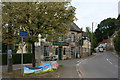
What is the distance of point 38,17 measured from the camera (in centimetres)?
1095

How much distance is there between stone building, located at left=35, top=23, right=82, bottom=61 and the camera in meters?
25.3

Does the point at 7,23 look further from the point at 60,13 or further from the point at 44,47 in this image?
the point at 44,47

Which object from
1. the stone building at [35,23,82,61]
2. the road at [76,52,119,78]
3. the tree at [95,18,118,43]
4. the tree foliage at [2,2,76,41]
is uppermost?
the tree at [95,18,118,43]

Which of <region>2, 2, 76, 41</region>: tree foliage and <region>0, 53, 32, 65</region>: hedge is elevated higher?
<region>2, 2, 76, 41</region>: tree foliage

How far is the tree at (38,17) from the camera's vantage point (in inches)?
396

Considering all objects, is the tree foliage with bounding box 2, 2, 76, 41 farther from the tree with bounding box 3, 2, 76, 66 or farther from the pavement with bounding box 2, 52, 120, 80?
the pavement with bounding box 2, 52, 120, 80

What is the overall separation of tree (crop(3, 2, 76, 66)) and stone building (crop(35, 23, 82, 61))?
11.6 meters

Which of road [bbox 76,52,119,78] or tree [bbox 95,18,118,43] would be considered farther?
tree [bbox 95,18,118,43]

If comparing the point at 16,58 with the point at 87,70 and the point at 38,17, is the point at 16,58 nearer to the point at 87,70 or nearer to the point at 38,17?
the point at 87,70

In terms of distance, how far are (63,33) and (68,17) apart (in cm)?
167

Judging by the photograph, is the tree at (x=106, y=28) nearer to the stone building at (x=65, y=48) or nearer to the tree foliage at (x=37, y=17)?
the stone building at (x=65, y=48)

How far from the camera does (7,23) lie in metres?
10.7

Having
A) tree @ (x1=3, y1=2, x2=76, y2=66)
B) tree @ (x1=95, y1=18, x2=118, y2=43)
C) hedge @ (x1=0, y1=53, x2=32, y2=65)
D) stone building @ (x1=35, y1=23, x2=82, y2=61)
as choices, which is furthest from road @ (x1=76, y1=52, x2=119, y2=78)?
tree @ (x1=95, y1=18, x2=118, y2=43)

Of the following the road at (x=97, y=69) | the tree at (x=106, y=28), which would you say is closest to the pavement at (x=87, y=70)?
the road at (x=97, y=69)
